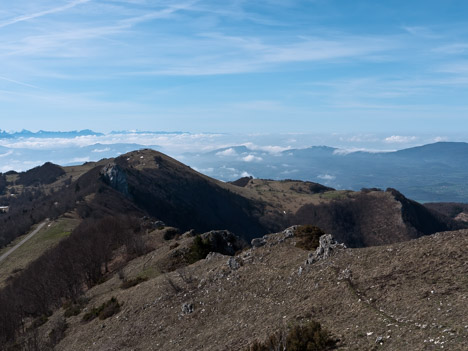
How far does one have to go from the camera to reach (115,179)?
17425 cm

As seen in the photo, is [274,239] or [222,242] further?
[222,242]

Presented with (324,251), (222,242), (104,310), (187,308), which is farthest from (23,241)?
(324,251)

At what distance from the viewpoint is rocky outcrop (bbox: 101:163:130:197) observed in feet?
568

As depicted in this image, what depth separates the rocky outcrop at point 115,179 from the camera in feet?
568

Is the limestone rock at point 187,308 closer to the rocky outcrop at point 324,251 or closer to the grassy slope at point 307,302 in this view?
the grassy slope at point 307,302

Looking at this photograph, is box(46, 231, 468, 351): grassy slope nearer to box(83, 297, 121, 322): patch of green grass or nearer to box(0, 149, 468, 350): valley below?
box(0, 149, 468, 350): valley below

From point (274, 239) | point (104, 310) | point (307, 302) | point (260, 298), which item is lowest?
point (104, 310)

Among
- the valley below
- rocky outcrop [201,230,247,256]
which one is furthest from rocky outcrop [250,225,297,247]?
rocky outcrop [201,230,247,256]

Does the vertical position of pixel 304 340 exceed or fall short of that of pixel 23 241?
it exceeds it

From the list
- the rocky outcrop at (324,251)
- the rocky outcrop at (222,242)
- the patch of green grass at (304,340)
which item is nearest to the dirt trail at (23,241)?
the rocky outcrop at (222,242)

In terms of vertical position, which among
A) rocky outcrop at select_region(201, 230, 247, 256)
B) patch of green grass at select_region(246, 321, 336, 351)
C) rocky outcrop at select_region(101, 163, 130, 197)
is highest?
rocky outcrop at select_region(101, 163, 130, 197)

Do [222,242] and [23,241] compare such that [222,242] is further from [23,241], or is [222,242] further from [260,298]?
[23,241]

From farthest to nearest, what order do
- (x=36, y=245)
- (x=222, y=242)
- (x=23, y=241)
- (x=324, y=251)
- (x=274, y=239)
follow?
1. (x=23, y=241)
2. (x=36, y=245)
3. (x=222, y=242)
4. (x=274, y=239)
5. (x=324, y=251)

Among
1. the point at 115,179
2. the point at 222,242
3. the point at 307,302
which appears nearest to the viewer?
the point at 307,302
